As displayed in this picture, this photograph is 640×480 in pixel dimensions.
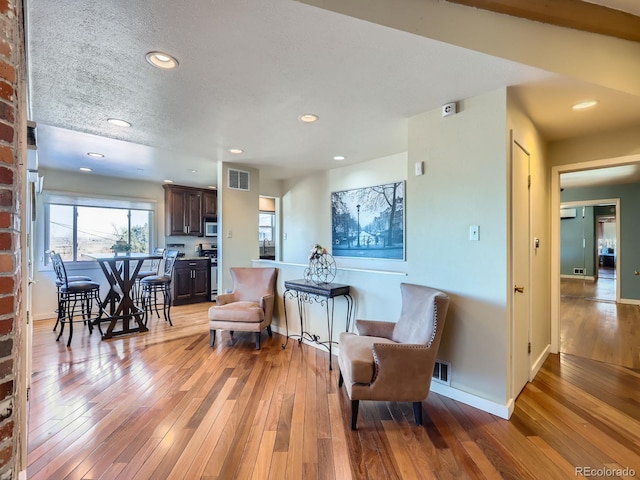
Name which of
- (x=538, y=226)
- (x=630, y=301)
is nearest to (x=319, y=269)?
(x=538, y=226)

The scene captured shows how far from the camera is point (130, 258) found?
12.8 feet

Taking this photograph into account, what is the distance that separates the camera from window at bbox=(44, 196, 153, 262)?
5.06m

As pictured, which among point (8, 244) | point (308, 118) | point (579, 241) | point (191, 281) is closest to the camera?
point (8, 244)

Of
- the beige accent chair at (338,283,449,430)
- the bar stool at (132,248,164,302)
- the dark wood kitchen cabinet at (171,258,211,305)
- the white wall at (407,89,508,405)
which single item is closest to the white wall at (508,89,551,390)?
the white wall at (407,89,508,405)

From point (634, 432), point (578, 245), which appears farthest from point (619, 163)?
point (578, 245)

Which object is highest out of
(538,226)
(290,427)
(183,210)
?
(183,210)

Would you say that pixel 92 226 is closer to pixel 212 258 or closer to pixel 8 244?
pixel 212 258

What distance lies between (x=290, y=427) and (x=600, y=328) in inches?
184

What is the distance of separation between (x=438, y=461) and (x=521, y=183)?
6.90 ft

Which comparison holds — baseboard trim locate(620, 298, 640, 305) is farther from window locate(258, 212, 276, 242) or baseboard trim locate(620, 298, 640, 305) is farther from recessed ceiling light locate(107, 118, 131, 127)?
recessed ceiling light locate(107, 118, 131, 127)

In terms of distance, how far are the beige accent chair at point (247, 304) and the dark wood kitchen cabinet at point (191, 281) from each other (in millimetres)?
2204

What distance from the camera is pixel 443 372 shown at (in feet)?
8.21

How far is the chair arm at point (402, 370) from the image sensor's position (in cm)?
202

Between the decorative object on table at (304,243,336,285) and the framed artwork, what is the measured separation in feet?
3.64
